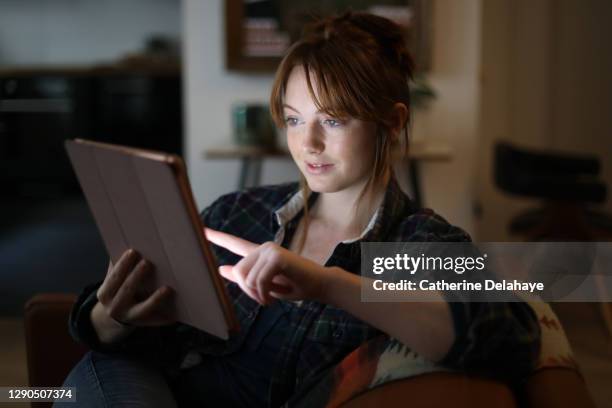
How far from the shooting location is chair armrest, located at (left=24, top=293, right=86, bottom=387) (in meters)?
1.17

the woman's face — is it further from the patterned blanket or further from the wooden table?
the wooden table

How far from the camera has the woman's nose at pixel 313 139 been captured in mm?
997

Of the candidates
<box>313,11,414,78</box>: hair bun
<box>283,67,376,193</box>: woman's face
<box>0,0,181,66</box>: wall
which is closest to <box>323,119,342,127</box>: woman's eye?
<box>283,67,376,193</box>: woman's face

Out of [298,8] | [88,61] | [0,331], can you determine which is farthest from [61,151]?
[0,331]

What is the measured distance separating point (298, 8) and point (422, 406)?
8.48ft

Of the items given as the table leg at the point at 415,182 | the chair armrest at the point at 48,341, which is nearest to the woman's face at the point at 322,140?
the chair armrest at the point at 48,341

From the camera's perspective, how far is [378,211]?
1062 millimetres

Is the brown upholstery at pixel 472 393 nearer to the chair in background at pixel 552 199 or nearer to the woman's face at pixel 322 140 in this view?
the woman's face at pixel 322 140

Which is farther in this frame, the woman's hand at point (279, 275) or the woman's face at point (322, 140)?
the woman's face at point (322, 140)

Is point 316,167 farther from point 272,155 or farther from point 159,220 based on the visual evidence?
point 272,155

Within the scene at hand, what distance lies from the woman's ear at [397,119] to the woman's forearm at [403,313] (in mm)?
292

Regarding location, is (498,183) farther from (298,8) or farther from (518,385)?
(518,385)

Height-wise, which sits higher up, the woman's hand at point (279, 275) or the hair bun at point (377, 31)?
the hair bun at point (377, 31)

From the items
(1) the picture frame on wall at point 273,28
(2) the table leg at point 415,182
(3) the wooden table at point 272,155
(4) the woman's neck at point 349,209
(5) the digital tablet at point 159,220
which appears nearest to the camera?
(5) the digital tablet at point 159,220
